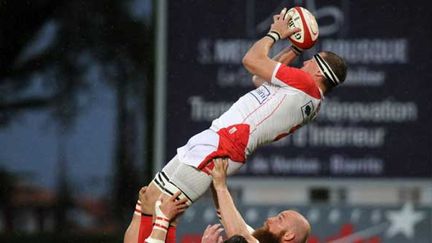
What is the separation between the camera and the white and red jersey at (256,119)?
30.9ft

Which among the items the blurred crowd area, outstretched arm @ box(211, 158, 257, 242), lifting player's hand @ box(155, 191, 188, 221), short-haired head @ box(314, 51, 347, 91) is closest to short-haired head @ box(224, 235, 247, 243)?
outstretched arm @ box(211, 158, 257, 242)

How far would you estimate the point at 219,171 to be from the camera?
940 cm

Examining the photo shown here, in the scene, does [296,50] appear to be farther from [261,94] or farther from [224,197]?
[224,197]

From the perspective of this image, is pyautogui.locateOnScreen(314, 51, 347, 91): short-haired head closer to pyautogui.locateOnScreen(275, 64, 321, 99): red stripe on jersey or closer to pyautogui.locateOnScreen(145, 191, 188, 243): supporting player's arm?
pyautogui.locateOnScreen(275, 64, 321, 99): red stripe on jersey

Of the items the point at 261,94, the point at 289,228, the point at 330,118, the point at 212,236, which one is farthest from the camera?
the point at 330,118

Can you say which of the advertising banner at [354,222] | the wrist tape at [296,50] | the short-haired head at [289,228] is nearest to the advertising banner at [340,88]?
the advertising banner at [354,222]

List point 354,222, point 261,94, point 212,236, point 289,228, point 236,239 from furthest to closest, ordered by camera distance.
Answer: point 354,222 → point 212,236 → point 261,94 → point 289,228 → point 236,239

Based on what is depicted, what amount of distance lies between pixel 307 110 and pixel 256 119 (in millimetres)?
273

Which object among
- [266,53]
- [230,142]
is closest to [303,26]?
[266,53]

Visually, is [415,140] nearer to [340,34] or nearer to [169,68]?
[340,34]

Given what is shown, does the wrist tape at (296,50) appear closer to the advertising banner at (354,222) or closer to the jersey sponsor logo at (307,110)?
the jersey sponsor logo at (307,110)

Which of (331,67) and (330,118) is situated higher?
(331,67)

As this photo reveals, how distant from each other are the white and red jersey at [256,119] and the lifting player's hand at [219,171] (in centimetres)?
A: 3

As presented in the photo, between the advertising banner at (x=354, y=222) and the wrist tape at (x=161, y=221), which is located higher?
the wrist tape at (x=161, y=221)
